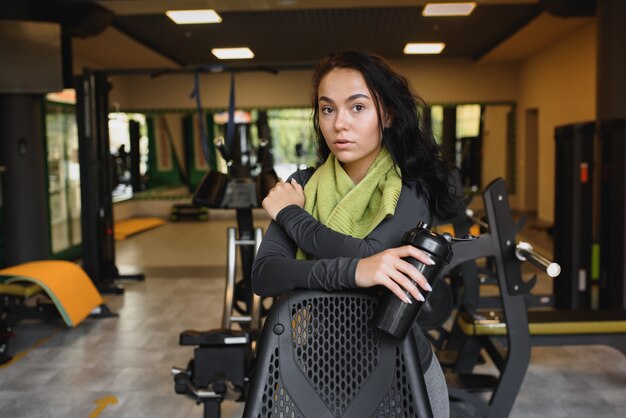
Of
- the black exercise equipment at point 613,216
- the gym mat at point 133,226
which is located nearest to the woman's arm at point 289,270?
the black exercise equipment at point 613,216

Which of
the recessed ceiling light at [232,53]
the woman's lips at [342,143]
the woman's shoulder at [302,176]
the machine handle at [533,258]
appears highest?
the recessed ceiling light at [232,53]

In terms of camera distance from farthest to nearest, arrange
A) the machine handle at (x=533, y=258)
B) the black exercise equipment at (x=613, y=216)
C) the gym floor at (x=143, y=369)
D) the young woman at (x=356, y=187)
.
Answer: the black exercise equipment at (x=613, y=216) → the gym floor at (x=143, y=369) → the machine handle at (x=533, y=258) → the young woman at (x=356, y=187)

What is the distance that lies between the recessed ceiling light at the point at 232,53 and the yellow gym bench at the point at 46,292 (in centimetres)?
675

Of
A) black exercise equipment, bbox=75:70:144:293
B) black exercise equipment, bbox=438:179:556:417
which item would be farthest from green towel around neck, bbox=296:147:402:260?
black exercise equipment, bbox=75:70:144:293

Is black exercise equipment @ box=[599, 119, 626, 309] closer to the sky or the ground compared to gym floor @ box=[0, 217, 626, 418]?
closer to the sky

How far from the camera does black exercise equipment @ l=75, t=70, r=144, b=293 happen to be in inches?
219

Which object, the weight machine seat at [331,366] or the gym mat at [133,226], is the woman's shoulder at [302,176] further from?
the gym mat at [133,226]

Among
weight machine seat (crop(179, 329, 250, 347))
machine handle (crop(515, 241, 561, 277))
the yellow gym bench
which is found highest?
machine handle (crop(515, 241, 561, 277))

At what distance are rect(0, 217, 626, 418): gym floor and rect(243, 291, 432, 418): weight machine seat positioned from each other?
2165 mm

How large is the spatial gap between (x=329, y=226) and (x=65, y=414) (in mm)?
2524

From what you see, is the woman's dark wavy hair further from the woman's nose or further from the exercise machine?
the exercise machine

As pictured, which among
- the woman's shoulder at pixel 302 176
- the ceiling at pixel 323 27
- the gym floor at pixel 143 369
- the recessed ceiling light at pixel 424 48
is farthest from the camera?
the recessed ceiling light at pixel 424 48

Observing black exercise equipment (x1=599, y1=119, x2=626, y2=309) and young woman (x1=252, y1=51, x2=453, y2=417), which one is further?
black exercise equipment (x1=599, y1=119, x2=626, y2=309)

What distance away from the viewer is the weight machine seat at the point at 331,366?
108 cm
